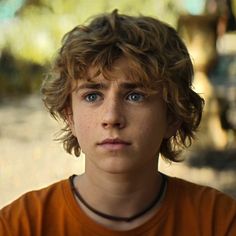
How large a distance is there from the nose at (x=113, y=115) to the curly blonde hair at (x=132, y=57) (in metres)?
0.08

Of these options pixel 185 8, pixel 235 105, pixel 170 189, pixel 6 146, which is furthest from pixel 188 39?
pixel 170 189

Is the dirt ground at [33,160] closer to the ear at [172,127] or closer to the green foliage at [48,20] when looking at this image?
the green foliage at [48,20]

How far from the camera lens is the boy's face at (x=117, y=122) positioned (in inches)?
55.4

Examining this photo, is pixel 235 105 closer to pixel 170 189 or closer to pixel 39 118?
pixel 39 118

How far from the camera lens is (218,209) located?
1.62 metres

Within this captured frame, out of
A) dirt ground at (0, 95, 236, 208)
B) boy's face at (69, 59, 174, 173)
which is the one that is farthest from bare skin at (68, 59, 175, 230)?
dirt ground at (0, 95, 236, 208)

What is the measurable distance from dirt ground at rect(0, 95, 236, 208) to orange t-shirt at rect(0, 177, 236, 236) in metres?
2.82

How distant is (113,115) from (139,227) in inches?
11.5

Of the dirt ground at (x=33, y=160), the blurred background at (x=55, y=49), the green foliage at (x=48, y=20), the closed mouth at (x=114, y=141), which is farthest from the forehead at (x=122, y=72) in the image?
the dirt ground at (x=33, y=160)

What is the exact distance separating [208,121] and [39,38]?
1.48m

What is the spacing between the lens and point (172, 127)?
5.31ft

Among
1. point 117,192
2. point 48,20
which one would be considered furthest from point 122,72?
point 48,20

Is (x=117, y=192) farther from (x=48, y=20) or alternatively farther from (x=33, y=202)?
(x=48, y=20)

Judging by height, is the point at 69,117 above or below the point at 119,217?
above
